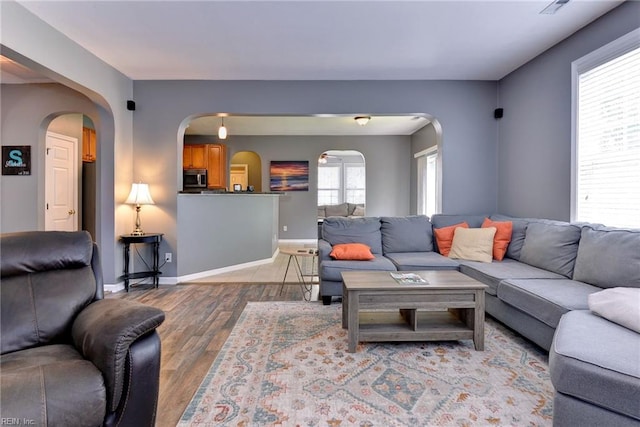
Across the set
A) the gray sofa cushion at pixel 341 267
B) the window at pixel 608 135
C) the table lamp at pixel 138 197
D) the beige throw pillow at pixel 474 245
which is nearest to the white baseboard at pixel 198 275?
the table lamp at pixel 138 197

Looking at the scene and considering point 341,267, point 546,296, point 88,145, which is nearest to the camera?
point 546,296

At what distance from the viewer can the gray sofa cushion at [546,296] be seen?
2.05 m

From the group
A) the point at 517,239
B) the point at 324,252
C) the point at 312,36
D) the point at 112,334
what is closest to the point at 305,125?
the point at 312,36

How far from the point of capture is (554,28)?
301 cm

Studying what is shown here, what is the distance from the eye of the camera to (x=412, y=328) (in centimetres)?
238

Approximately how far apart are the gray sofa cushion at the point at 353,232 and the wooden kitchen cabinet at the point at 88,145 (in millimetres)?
4398

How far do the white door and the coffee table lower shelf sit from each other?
4.80 meters

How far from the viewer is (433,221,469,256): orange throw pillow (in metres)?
3.85

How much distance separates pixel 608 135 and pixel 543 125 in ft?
2.73

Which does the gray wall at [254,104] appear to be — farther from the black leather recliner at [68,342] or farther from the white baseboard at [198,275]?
the black leather recliner at [68,342]

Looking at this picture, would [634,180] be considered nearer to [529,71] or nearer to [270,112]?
[529,71]

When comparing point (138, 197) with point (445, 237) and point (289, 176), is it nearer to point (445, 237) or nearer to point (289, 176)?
point (445, 237)

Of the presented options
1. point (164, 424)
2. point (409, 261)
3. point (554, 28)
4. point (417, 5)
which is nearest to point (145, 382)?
point (164, 424)

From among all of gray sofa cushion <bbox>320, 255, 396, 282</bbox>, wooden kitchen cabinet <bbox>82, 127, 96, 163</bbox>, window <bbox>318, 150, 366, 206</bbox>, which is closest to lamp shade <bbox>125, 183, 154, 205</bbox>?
wooden kitchen cabinet <bbox>82, 127, 96, 163</bbox>
